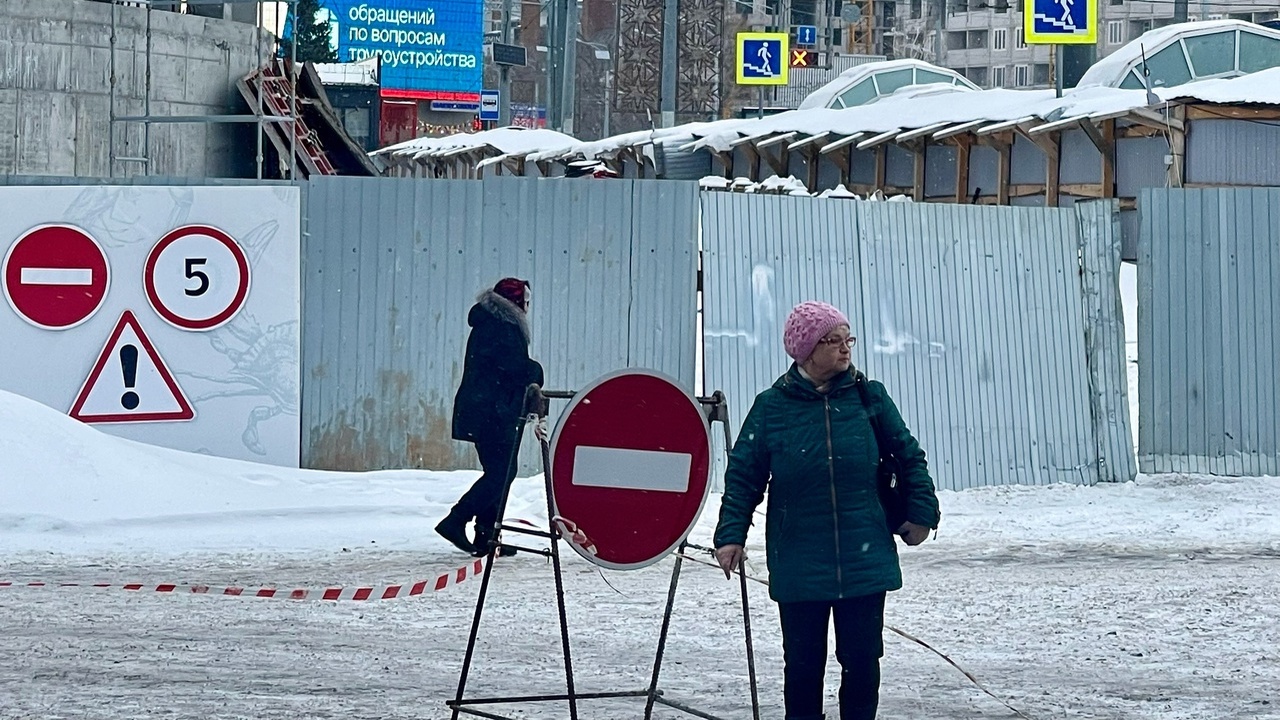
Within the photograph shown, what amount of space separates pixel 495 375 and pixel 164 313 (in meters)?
3.29

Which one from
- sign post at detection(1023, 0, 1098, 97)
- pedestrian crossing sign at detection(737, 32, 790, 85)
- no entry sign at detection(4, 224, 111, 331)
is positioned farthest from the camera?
pedestrian crossing sign at detection(737, 32, 790, 85)

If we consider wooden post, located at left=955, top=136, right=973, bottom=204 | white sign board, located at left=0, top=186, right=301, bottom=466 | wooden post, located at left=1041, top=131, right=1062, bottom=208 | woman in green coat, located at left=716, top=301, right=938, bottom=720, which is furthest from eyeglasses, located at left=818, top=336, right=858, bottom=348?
wooden post, located at left=955, top=136, right=973, bottom=204

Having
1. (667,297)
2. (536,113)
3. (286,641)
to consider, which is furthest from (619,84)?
(286,641)

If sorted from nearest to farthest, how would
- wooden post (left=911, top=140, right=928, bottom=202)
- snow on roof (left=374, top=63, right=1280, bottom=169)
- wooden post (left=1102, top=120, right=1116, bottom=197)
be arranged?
snow on roof (left=374, top=63, right=1280, bottom=169), wooden post (left=1102, top=120, right=1116, bottom=197), wooden post (left=911, top=140, right=928, bottom=202)

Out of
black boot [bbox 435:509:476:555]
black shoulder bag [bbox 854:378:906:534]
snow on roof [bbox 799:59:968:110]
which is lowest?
black boot [bbox 435:509:476:555]

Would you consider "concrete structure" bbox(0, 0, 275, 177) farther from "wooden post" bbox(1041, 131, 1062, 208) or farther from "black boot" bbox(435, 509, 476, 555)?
"wooden post" bbox(1041, 131, 1062, 208)

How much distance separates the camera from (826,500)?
5270mm

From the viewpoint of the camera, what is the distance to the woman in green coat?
526cm

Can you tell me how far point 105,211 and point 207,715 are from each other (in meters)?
6.39

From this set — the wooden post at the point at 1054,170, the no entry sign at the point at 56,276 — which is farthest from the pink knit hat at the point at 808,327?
the wooden post at the point at 1054,170

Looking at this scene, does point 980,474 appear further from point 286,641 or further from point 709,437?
point 709,437

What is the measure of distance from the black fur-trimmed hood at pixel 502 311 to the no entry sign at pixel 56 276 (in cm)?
338

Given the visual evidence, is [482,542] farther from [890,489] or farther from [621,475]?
[890,489]

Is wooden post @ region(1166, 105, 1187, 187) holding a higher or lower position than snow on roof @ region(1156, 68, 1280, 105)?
lower
